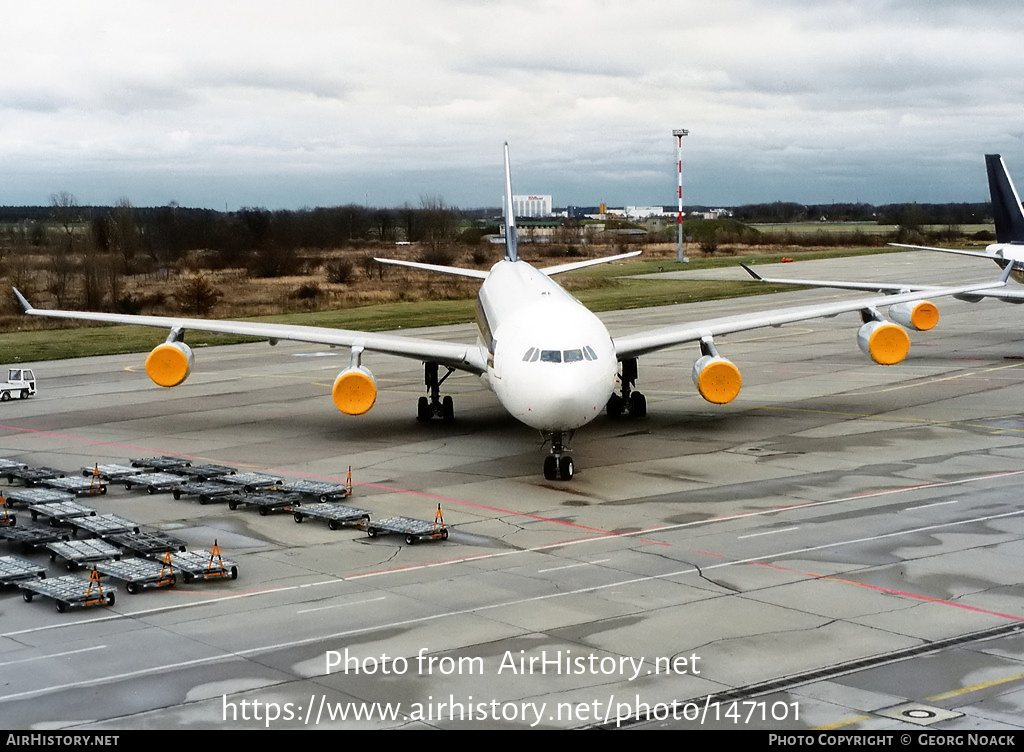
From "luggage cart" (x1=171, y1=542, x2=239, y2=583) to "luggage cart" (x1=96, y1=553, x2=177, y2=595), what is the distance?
0.19 meters

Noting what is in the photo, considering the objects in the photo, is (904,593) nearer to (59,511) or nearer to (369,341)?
(59,511)

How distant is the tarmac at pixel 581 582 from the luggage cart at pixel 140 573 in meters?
0.32

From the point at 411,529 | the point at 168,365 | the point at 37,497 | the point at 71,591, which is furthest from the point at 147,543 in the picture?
the point at 168,365

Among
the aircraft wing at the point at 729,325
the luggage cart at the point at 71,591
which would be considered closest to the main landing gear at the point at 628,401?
the aircraft wing at the point at 729,325

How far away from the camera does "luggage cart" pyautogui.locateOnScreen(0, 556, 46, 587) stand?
21094 millimetres

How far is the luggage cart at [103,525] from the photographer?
24281mm

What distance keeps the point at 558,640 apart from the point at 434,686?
8.09ft

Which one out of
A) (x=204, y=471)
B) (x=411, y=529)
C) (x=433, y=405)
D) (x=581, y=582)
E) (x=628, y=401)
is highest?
(x=433, y=405)

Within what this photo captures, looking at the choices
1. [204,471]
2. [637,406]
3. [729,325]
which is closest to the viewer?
[204,471]

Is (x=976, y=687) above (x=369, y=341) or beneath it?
beneath

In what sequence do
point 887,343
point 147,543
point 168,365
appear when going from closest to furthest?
point 147,543
point 887,343
point 168,365

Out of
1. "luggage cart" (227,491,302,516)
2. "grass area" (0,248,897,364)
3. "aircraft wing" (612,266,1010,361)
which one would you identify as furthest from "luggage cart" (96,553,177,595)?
"grass area" (0,248,897,364)

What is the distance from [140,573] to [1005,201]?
4957 cm

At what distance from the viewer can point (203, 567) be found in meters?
21.3
